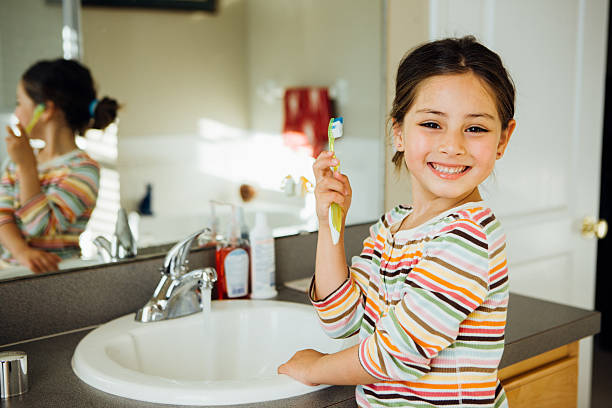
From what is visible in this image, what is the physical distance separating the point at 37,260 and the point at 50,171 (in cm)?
18

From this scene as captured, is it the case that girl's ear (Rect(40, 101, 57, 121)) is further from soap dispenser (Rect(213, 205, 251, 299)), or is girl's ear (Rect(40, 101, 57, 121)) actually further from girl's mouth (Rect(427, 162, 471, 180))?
girl's mouth (Rect(427, 162, 471, 180))

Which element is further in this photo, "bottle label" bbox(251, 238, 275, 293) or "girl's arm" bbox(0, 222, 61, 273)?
"bottle label" bbox(251, 238, 275, 293)

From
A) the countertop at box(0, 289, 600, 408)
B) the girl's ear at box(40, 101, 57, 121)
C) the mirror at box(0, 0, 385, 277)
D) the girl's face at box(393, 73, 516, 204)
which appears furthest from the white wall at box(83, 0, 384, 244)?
the girl's face at box(393, 73, 516, 204)

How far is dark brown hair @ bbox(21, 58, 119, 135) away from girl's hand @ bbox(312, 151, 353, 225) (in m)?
0.60

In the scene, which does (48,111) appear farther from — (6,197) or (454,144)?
(454,144)

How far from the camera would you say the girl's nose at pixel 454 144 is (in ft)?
3.09

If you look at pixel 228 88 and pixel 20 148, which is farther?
pixel 228 88

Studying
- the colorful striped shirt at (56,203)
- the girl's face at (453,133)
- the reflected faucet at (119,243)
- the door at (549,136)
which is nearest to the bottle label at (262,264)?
the reflected faucet at (119,243)

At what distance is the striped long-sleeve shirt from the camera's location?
885mm

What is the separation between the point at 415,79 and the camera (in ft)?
3.26

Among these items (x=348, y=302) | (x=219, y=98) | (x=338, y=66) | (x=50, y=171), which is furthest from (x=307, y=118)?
(x=348, y=302)

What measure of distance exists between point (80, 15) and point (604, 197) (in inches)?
126

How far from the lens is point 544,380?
1.39m

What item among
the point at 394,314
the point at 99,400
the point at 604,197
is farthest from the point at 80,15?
the point at 604,197
